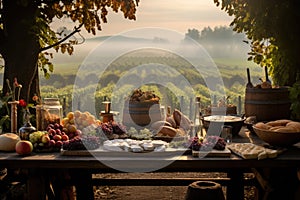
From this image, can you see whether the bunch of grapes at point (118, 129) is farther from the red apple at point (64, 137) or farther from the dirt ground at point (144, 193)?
the dirt ground at point (144, 193)

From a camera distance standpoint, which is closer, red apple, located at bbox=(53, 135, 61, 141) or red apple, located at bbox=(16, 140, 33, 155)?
red apple, located at bbox=(16, 140, 33, 155)

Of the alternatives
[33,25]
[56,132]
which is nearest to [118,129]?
[56,132]

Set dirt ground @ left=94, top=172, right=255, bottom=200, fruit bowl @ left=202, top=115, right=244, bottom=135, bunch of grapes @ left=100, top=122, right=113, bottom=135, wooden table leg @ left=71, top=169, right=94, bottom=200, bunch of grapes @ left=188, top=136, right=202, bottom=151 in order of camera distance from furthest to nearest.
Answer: dirt ground @ left=94, top=172, right=255, bottom=200 → wooden table leg @ left=71, top=169, right=94, bottom=200 → fruit bowl @ left=202, top=115, right=244, bottom=135 → bunch of grapes @ left=100, top=122, right=113, bottom=135 → bunch of grapes @ left=188, top=136, right=202, bottom=151

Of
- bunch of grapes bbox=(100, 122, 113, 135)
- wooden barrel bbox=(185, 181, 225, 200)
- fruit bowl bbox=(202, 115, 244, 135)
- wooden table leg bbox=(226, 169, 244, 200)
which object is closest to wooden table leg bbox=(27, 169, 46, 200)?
bunch of grapes bbox=(100, 122, 113, 135)

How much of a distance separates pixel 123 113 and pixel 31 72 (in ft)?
4.88

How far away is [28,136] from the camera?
3.16m

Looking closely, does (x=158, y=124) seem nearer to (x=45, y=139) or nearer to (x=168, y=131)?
(x=168, y=131)

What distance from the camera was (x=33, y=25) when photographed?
15.1ft

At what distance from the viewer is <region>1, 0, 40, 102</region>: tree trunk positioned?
4648mm

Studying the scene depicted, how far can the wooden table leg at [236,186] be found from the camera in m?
3.94

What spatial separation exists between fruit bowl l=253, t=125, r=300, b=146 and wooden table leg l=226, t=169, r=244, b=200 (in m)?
0.92

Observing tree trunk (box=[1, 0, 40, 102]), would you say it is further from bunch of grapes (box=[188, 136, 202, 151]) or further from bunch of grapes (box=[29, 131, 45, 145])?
bunch of grapes (box=[188, 136, 202, 151])

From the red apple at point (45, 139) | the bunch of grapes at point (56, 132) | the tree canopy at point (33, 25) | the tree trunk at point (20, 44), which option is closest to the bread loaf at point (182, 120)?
the bunch of grapes at point (56, 132)

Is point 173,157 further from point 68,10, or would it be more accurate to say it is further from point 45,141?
point 68,10
